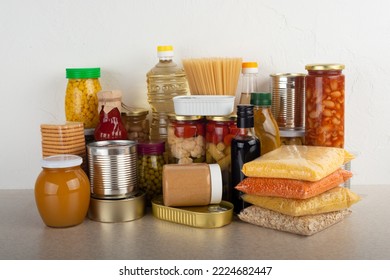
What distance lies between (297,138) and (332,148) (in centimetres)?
14

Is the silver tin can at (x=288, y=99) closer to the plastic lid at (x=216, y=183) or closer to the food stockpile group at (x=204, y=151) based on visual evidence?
the food stockpile group at (x=204, y=151)

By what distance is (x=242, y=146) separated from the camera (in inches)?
51.6

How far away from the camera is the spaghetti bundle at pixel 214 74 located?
1.45 metres

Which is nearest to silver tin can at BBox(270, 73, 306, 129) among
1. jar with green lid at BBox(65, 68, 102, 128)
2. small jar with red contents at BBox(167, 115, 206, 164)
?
small jar with red contents at BBox(167, 115, 206, 164)

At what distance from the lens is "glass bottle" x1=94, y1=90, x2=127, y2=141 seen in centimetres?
143

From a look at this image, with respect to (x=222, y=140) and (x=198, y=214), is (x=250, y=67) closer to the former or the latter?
(x=222, y=140)

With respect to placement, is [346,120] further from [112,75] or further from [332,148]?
[112,75]

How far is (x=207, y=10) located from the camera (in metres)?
1.55

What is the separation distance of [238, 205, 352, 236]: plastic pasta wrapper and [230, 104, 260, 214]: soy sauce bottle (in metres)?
0.05

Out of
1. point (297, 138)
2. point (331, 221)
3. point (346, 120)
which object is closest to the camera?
point (331, 221)

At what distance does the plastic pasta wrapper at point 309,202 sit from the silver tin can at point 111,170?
27cm

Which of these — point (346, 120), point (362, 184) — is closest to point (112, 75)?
point (346, 120)

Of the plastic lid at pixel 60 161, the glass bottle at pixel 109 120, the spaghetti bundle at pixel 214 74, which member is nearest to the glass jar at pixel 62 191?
the plastic lid at pixel 60 161

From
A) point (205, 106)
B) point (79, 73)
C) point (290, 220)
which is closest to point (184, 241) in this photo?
point (290, 220)
